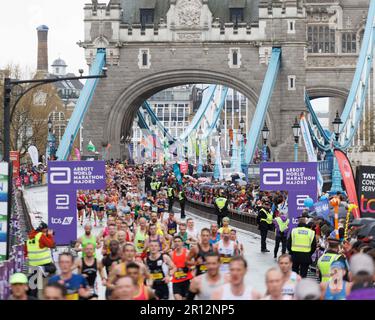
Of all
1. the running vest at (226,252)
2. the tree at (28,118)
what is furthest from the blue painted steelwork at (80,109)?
the running vest at (226,252)

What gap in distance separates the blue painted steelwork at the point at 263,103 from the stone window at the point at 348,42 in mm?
22717

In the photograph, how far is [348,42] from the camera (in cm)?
9450

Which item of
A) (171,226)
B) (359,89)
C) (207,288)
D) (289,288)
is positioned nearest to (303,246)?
(171,226)

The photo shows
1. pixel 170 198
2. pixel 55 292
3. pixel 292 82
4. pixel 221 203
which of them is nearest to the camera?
pixel 55 292

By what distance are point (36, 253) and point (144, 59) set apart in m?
52.7

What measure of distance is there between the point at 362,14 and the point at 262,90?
26834 millimetres

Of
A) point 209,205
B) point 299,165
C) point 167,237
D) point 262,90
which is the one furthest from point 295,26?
point 167,237

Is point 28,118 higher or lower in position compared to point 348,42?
lower

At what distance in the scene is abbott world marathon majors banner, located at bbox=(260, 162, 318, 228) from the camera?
27.5m

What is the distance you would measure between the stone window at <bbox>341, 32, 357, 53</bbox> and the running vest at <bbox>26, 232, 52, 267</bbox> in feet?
245

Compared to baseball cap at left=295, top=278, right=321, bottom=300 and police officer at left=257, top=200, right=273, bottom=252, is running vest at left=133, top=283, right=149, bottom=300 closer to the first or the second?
baseball cap at left=295, top=278, right=321, bottom=300

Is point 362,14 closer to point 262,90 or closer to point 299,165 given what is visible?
point 262,90

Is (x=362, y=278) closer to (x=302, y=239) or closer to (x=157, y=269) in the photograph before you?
(x=157, y=269)

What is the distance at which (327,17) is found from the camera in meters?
95.6
